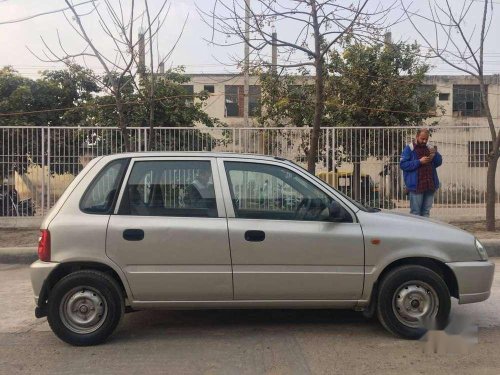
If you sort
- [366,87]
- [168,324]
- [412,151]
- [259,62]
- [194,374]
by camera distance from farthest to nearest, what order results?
[366,87], [259,62], [412,151], [168,324], [194,374]

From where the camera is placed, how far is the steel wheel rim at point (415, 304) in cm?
459

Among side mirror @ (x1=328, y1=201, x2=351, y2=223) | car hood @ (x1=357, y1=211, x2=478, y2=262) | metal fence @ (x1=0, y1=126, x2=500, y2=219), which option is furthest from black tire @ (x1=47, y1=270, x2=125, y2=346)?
metal fence @ (x1=0, y1=126, x2=500, y2=219)

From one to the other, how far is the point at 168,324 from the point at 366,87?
11.3 m

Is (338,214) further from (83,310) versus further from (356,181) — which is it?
(356,181)

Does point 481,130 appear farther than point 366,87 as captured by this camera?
No

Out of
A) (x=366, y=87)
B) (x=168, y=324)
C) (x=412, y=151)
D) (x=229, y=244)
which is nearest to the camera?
(x=229, y=244)

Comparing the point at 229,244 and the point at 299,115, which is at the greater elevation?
the point at 299,115

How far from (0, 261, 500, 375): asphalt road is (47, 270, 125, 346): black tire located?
13cm

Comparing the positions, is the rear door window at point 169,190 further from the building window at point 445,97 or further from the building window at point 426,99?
the building window at point 445,97

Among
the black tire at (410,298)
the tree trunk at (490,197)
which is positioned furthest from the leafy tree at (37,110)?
the tree trunk at (490,197)

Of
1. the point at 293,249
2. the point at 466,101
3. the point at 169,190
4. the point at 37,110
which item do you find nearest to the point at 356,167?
the point at 293,249

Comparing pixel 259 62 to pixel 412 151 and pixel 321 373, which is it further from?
pixel 321 373

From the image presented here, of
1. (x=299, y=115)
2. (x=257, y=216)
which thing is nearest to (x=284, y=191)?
(x=257, y=216)

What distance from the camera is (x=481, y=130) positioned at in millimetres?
11531
